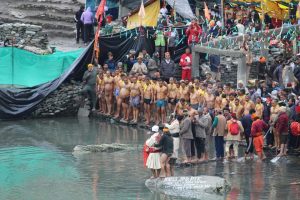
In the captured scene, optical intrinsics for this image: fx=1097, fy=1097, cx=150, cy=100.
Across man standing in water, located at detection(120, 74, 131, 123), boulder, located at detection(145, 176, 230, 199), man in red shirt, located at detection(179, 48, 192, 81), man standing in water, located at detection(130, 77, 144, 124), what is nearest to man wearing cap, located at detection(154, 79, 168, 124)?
man standing in water, located at detection(130, 77, 144, 124)

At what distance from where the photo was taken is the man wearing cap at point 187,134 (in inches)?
1211

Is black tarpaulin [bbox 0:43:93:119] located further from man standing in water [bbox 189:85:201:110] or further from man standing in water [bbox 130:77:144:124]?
man standing in water [bbox 189:85:201:110]

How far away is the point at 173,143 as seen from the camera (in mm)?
29125

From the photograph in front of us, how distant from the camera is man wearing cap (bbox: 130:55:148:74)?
130 ft

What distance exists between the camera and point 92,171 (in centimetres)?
3030

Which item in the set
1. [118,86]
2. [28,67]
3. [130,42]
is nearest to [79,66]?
[28,67]

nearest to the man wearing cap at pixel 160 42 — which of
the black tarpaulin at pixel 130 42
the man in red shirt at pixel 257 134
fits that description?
the black tarpaulin at pixel 130 42

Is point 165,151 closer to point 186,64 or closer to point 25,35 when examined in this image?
point 186,64

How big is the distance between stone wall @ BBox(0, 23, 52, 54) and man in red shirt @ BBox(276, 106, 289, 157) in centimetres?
1447

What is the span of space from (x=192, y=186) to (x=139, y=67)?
1284 centimetres

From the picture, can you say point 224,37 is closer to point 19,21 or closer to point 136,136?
point 136,136

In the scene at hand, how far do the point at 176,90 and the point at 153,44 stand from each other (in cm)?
548

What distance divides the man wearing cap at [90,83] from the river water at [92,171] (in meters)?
2.92

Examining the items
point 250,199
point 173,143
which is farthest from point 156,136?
point 250,199
